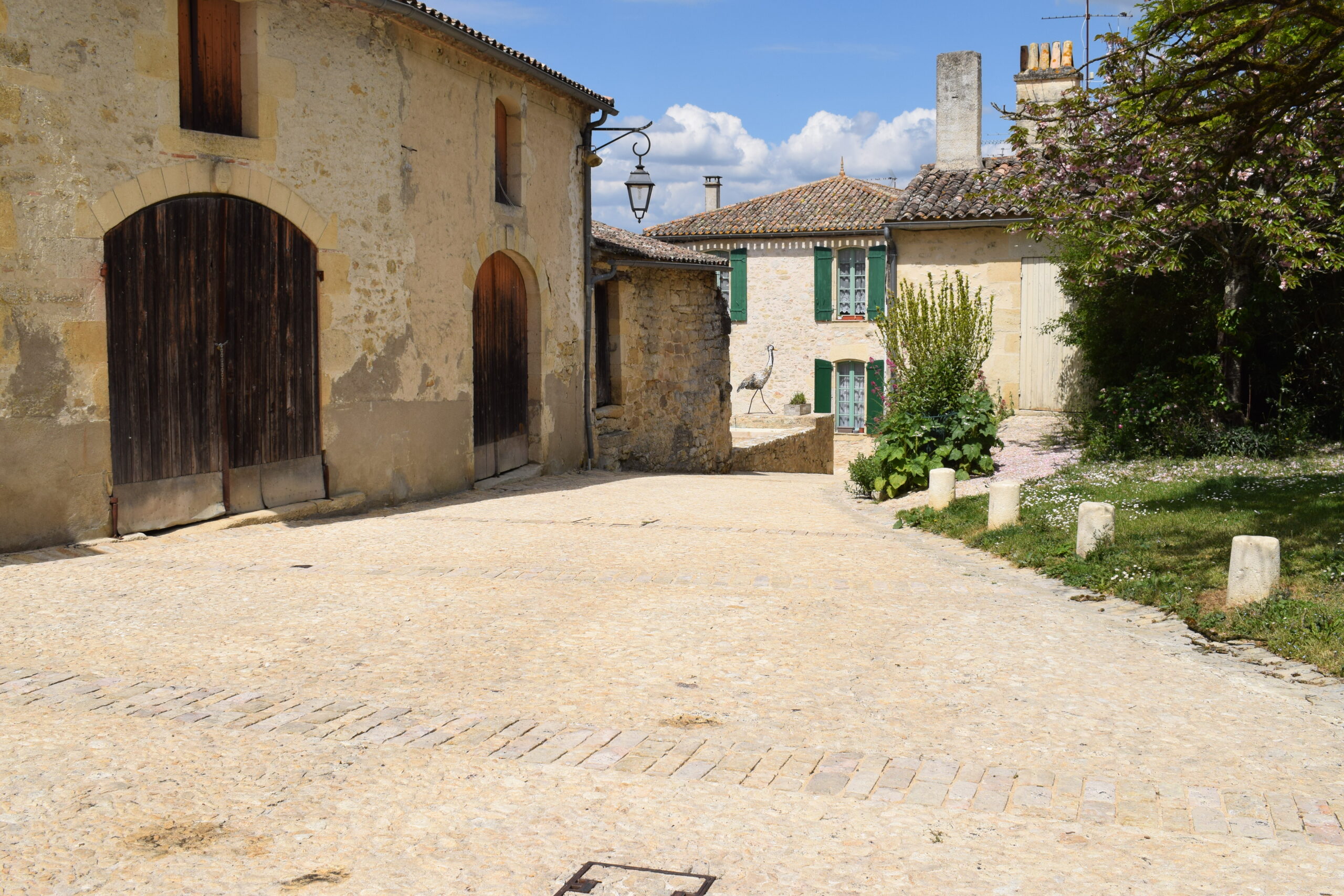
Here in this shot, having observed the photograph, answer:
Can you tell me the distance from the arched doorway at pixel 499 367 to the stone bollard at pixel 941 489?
4588 millimetres

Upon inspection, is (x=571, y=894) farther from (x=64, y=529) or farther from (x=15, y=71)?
(x=15, y=71)

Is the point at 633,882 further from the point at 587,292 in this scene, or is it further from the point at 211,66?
the point at 587,292

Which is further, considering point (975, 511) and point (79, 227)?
point (975, 511)

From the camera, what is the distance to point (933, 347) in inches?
527

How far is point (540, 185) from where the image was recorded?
1297 centimetres

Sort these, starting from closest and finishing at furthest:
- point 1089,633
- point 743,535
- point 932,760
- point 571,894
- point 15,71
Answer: point 571,894 → point 932,760 → point 1089,633 → point 15,71 → point 743,535

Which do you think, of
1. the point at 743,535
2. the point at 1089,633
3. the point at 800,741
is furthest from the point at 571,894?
the point at 743,535

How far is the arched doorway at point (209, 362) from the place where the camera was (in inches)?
321

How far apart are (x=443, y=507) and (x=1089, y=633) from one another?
243 inches

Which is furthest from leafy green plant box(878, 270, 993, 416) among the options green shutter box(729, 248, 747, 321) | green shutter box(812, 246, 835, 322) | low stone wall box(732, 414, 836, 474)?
green shutter box(729, 248, 747, 321)

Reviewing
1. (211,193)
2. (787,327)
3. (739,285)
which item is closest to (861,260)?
(787,327)

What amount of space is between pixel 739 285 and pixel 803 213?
2.21 metres

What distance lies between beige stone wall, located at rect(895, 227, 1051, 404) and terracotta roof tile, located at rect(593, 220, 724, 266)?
404cm

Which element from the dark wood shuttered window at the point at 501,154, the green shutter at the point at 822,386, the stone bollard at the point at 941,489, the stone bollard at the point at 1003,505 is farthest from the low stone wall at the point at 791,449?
the stone bollard at the point at 1003,505
